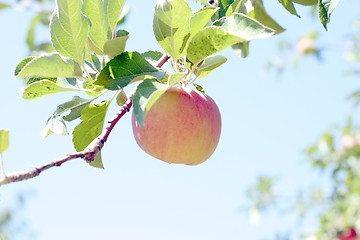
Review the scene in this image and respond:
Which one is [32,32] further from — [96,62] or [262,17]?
[262,17]

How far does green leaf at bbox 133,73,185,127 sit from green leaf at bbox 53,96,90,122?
9.7 inches

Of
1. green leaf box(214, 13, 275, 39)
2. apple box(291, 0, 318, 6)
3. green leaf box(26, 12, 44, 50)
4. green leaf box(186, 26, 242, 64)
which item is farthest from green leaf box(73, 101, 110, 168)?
green leaf box(26, 12, 44, 50)

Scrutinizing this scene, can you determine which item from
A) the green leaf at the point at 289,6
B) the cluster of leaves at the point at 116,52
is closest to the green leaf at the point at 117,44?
the cluster of leaves at the point at 116,52

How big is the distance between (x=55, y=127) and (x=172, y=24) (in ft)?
0.89

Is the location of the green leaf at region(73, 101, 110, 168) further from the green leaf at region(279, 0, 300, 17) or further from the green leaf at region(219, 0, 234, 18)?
the green leaf at region(279, 0, 300, 17)

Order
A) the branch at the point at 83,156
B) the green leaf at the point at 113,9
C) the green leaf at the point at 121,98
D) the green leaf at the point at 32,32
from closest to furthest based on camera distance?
the branch at the point at 83,156, the green leaf at the point at 113,9, the green leaf at the point at 121,98, the green leaf at the point at 32,32

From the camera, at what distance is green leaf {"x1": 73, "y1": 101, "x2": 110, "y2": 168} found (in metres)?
0.83

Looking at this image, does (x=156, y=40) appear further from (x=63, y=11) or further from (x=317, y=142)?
(x=317, y=142)

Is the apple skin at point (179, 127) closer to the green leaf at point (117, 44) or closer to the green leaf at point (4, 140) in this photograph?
the green leaf at point (117, 44)

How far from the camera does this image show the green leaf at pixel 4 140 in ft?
1.86

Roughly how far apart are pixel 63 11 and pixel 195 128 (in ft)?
1.01

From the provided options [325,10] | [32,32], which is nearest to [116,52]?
[325,10]

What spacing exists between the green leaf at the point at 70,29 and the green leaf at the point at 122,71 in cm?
8

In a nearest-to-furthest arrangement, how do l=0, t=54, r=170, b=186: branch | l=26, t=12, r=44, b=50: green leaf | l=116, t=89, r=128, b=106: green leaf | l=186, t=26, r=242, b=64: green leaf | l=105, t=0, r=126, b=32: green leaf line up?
l=0, t=54, r=170, b=186: branch < l=186, t=26, r=242, b=64: green leaf < l=105, t=0, r=126, b=32: green leaf < l=116, t=89, r=128, b=106: green leaf < l=26, t=12, r=44, b=50: green leaf
